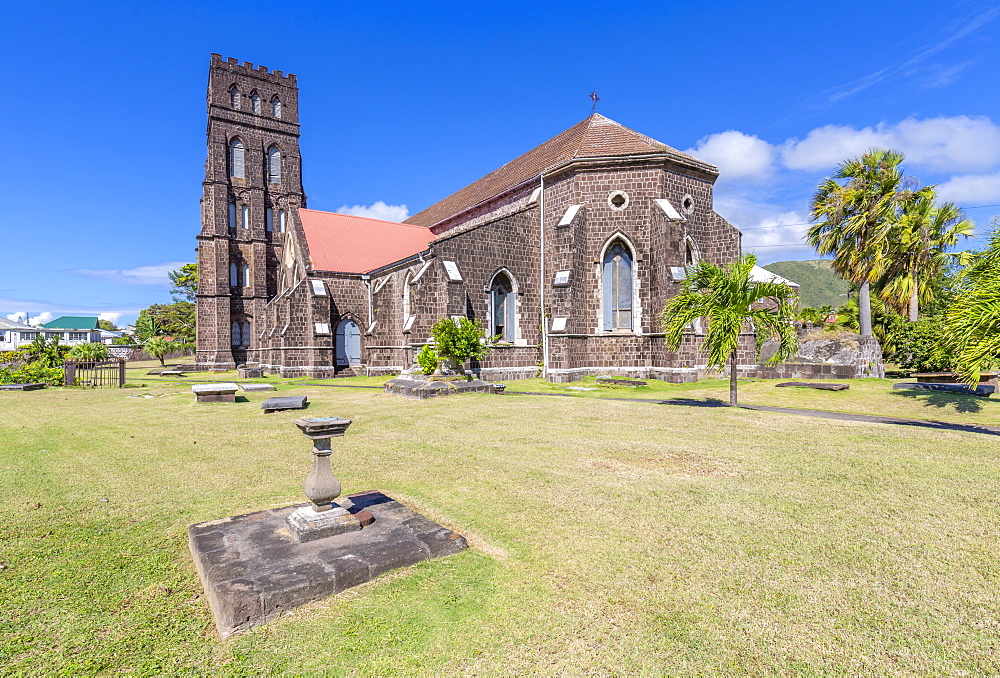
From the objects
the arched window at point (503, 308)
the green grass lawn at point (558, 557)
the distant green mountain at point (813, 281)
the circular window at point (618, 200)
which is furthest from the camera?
the distant green mountain at point (813, 281)

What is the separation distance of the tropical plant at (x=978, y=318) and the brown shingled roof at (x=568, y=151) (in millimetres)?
11617

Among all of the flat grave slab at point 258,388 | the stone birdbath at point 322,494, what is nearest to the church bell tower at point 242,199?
the flat grave slab at point 258,388

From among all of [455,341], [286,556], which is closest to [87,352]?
[455,341]

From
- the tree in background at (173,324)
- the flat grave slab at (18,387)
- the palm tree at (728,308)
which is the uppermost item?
the tree in background at (173,324)

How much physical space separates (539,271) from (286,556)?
19.4 meters

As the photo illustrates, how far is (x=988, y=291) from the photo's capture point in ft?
30.9

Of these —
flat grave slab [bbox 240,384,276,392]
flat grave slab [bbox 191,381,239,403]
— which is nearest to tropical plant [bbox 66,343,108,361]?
flat grave slab [bbox 240,384,276,392]

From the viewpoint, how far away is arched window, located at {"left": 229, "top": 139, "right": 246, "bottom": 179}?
3566 centimetres

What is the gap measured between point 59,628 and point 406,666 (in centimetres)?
225

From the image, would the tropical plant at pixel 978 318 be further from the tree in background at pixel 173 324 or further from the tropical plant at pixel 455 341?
the tree in background at pixel 173 324

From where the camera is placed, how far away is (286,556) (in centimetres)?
374

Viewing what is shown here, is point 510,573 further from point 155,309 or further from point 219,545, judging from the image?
point 155,309

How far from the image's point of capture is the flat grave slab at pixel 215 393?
46.9 feet

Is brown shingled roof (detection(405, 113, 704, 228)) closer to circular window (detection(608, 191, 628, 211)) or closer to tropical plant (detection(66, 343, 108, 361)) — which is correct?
circular window (detection(608, 191, 628, 211))
